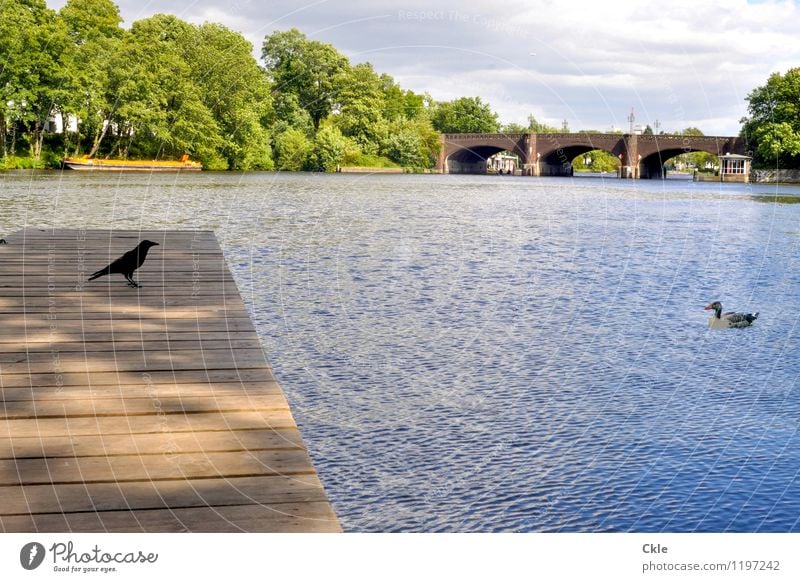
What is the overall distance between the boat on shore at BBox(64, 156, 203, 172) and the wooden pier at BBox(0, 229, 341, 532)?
3072 inches

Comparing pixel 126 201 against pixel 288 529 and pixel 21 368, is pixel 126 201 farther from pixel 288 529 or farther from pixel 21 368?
pixel 288 529

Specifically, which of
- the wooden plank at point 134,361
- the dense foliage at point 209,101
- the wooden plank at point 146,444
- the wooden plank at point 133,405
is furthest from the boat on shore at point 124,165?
the wooden plank at point 146,444

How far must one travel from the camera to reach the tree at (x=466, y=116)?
76.7 m

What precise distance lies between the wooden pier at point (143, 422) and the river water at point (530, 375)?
4.97 ft

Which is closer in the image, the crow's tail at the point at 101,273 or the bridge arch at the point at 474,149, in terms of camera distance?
the crow's tail at the point at 101,273

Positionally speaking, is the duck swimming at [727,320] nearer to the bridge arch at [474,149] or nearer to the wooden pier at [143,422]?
the wooden pier at [143,422]

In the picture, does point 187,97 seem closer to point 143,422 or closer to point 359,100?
point 359,100

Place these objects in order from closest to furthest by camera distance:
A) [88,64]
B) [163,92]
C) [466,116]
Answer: [163,92] → [466,116] → [88,64]

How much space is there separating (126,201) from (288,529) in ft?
147

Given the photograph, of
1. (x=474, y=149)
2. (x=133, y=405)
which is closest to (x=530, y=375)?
(x=133, y=405)

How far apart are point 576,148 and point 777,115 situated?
28.7 meters

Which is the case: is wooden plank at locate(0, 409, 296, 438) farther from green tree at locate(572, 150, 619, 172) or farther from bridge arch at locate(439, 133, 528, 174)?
green tree at locate(572, 150, 619, 172)

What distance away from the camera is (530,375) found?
13.9m

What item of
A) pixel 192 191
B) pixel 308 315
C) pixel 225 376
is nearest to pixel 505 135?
pixel 192 191
